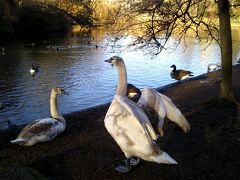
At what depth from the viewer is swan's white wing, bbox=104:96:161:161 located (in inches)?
221

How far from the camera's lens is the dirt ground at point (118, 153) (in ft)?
21.2

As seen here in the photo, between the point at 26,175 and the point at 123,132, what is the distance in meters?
1.67

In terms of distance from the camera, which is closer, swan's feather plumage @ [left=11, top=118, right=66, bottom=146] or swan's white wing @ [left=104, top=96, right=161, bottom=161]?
swan's white wing @ [left=104, top=96, right=161, bottom=161]

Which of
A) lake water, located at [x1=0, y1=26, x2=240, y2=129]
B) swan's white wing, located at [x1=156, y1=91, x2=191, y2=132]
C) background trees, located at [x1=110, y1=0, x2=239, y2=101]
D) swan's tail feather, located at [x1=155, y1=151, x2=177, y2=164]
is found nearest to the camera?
swan's tail feather, located at [x1=155, y1=151, x2=177, y2=164]

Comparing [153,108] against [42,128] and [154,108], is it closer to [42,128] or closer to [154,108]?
[154,108]

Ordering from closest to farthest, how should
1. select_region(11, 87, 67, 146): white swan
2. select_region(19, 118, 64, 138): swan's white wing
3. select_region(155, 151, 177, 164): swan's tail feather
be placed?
select_region(155, 151, 177, 164): swan's tail feather, select_region(11, 87, 67, 146): white swan, select_region(19, 118, 64, 138): swan's white wing

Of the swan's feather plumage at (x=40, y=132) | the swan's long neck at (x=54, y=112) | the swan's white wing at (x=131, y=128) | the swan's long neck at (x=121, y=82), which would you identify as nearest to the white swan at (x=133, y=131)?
the swan's white wing at (x=131, y=128)

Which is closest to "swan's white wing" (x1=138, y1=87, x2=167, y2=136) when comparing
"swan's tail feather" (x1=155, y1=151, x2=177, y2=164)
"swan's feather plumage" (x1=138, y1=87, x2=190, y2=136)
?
"swan's feather plumage" (x1=138, y1=87, x2=190, y2=136)

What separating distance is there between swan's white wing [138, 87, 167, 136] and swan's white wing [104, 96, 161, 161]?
0.45 metres

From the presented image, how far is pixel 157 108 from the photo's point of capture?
627cm

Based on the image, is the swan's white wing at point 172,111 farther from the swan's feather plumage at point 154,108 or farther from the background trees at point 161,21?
the background trees at point 161,21

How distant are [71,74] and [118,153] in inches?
652

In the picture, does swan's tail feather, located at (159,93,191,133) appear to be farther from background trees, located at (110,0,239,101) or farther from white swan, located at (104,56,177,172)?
background trees, located at (110,0,239,101)

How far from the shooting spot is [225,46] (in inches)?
408
